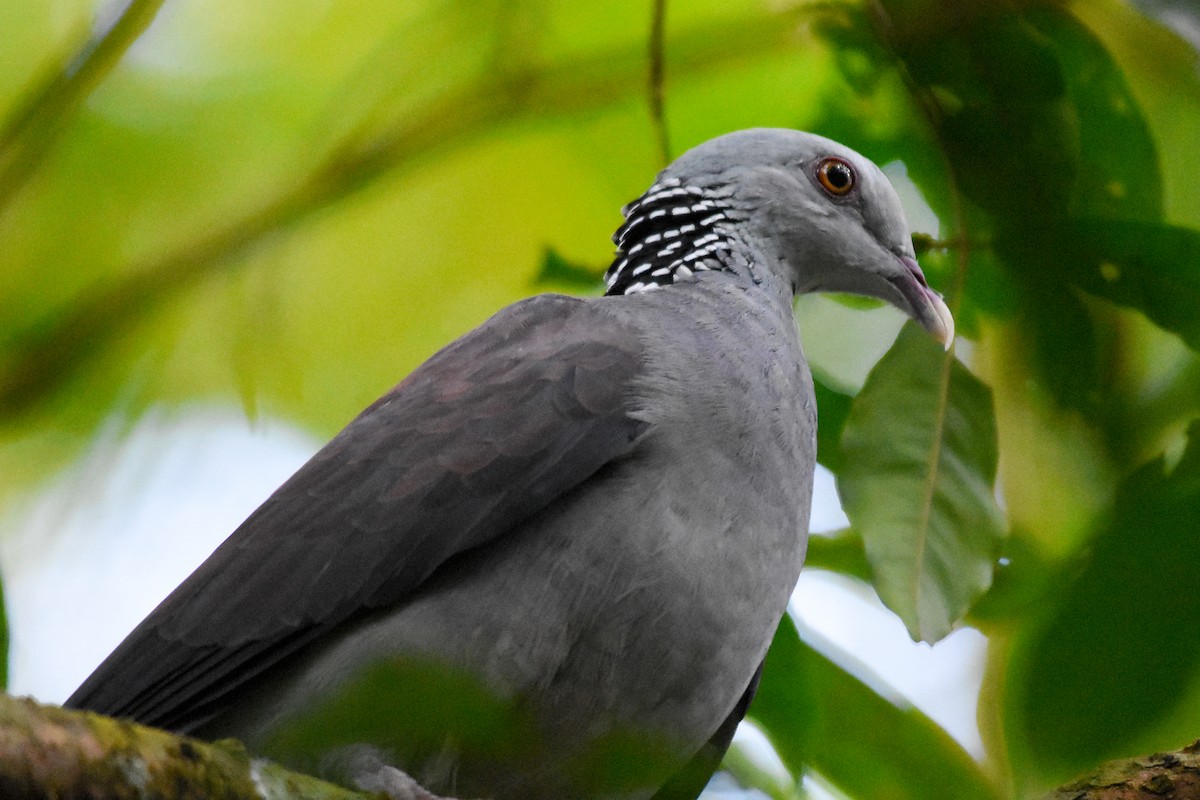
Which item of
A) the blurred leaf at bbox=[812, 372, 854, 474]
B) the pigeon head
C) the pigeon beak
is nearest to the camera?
the pigeon beak

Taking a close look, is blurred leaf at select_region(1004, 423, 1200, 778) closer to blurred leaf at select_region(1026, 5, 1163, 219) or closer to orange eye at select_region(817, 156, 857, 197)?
blurred leaf at select_region(1026, 5, 1163, 219)

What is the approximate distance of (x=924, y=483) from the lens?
3248mm

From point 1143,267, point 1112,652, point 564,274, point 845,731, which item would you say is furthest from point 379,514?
point 1143,267

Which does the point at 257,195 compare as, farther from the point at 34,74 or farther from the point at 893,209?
the point at 893,209

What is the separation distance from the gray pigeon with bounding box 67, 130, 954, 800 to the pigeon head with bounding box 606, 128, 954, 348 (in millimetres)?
549

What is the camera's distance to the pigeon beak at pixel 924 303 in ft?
11.3

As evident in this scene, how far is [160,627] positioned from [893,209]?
88.5 inches

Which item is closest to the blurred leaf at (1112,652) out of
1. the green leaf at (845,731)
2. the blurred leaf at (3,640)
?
the green leaf at (845,731)

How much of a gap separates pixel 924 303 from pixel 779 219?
1.59 ft

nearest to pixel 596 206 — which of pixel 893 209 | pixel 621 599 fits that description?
pixel 893 209

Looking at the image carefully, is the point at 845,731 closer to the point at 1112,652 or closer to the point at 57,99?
the point at 1112,652

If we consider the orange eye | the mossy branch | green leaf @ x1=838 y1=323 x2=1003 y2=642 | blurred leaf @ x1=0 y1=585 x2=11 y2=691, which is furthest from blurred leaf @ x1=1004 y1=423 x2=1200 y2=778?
the orange eye

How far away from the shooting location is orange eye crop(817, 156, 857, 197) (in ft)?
12.7

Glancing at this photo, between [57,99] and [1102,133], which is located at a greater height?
[57,99]
